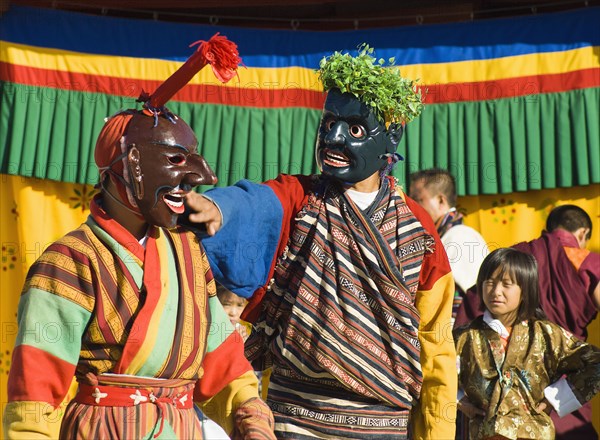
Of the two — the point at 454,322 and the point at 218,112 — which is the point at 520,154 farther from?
the point at 218,112

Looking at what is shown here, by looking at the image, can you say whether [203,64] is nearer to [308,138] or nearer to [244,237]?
[244,237]

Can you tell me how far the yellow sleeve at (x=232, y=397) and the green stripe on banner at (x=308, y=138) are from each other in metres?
3.02

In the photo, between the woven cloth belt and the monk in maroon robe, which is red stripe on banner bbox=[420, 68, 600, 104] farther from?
the woven cloth belt

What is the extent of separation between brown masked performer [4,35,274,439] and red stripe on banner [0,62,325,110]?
10.2ft

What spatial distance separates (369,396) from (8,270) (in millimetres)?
3137

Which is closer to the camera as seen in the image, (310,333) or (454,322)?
(310,333)

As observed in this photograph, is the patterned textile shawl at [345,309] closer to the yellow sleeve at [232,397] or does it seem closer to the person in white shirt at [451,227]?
the yellow sleeve at [232,397]

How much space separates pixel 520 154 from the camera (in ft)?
18.8

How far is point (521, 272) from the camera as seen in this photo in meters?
4.32

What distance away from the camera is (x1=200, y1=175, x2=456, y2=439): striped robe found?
3.25 m

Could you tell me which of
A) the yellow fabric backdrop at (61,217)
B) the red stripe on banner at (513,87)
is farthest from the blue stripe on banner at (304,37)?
the yellow fabric backdrop at (61,217)

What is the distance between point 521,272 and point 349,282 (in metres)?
1.26

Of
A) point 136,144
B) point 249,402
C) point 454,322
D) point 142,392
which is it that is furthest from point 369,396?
point 454,322

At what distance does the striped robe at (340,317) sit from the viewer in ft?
10.7
